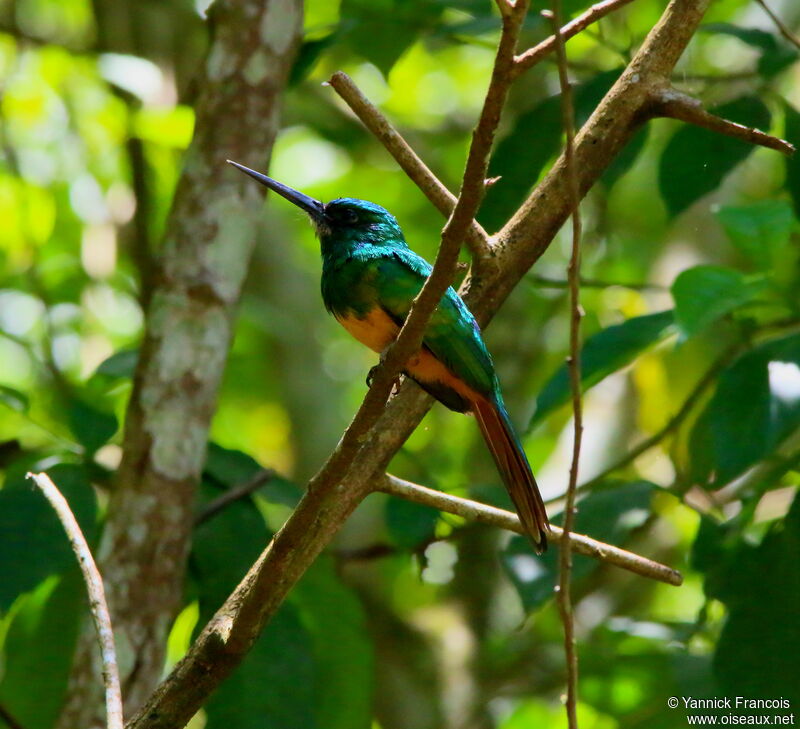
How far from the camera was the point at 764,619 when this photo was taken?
96.7 inches

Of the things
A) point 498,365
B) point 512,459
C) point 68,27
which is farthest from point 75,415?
point 68,27

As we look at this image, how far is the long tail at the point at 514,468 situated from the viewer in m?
2.07

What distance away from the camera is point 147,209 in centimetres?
435

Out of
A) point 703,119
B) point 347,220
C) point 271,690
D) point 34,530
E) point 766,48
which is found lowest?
point 271,690

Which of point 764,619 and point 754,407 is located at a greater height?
point 754,407

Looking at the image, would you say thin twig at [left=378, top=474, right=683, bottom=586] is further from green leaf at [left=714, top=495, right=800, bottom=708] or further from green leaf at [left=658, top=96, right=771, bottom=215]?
green leaf at [left=658, top=96, right=771, bottom=215]

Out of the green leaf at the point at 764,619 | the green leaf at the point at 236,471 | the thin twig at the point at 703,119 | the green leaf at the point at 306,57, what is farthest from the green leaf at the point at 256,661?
the thin twig at the point at 703,119

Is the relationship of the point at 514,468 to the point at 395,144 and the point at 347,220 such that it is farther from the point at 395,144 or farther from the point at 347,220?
the point at 347,220

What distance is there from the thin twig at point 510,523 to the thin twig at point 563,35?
0.78 metres

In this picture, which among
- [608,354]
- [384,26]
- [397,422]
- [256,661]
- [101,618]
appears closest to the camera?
[101,618]

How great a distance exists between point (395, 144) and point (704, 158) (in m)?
1.27

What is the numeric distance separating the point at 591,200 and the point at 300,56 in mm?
1884

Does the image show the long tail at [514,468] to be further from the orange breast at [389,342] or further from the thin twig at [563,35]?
the thin twig at [563,35]

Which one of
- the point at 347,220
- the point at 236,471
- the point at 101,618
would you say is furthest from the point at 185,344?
the point at 101,618
